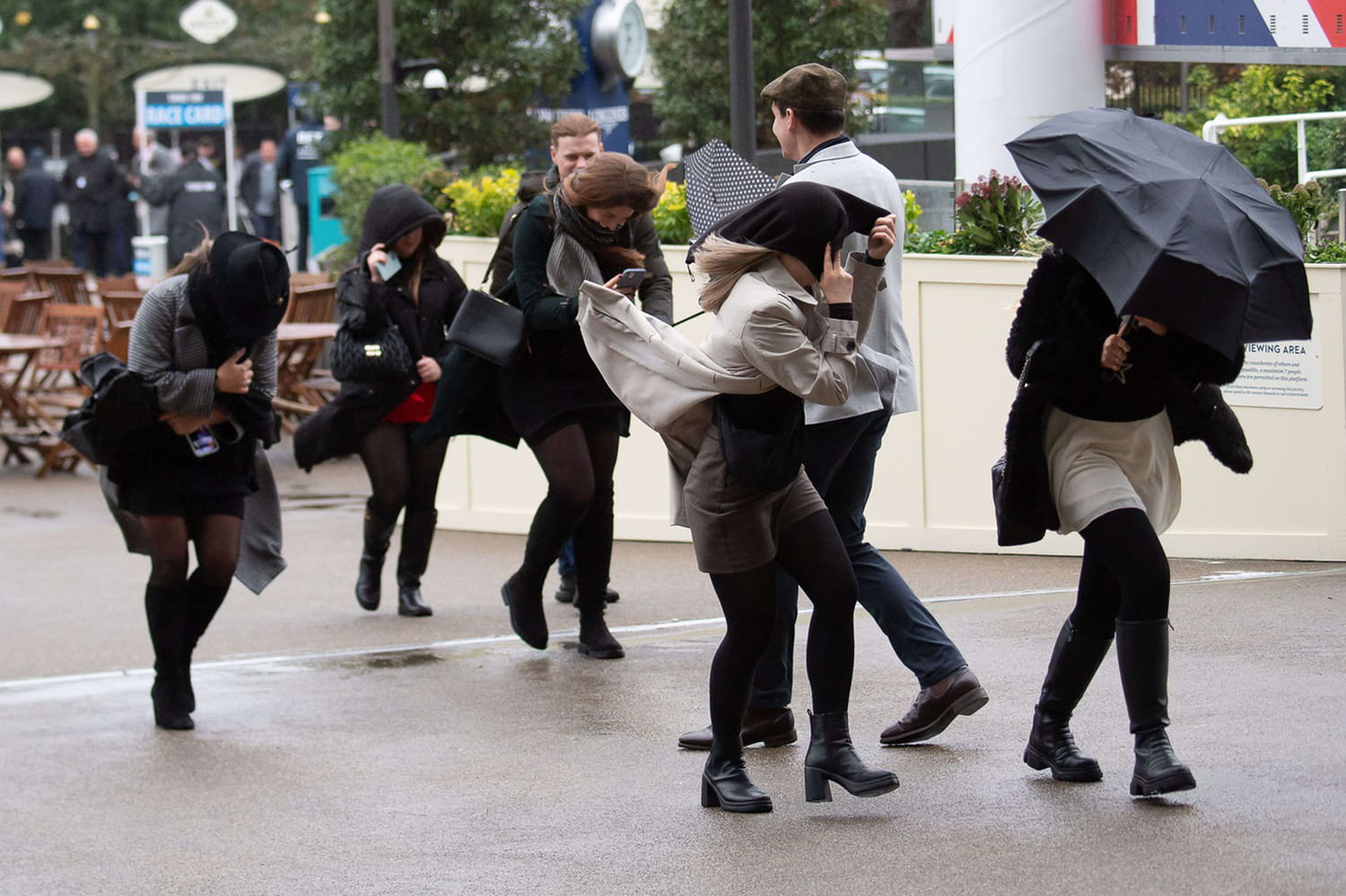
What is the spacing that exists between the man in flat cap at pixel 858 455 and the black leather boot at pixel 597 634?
59.7 inches

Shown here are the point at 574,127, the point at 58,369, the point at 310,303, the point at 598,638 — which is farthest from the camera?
the point at 310,303

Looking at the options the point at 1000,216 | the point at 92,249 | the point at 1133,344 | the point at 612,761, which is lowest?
the point at 612,761

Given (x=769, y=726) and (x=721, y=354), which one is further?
(x=769, y=726)

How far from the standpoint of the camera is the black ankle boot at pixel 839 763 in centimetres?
486

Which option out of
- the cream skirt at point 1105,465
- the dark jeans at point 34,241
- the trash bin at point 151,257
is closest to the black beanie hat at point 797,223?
the cream skirt at point 1105,465

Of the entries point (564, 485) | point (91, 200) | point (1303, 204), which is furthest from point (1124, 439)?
point (91, 200)

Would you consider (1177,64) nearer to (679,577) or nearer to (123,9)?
(679,577)

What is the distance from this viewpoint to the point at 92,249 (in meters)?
28.1

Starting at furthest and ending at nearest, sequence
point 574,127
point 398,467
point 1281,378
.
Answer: point 398,467 → point 1281,378 → point 574,127

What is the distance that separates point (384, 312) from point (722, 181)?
8.91ft

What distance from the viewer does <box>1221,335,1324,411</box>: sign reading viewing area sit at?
7762 mm

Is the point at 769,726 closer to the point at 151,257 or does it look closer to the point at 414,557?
the point at 414,557

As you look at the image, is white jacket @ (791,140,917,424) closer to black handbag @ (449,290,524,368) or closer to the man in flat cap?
the man in flat cap

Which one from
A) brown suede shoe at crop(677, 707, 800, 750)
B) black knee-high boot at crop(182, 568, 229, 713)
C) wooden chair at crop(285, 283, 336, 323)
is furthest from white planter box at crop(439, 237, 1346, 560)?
wooden chair at crop(285, 283, 336, 323)
